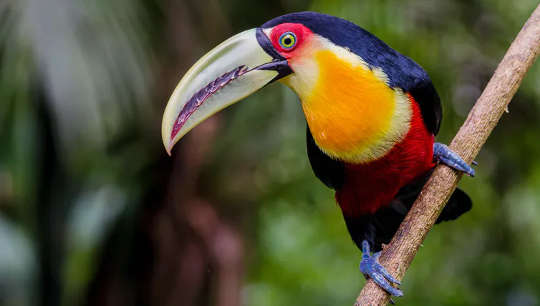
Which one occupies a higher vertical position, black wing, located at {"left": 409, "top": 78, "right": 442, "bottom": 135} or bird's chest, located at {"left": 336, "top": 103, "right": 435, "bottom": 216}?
black wing, located at {"left": 409, "top": 78, "right": 442, "bottom": 135}

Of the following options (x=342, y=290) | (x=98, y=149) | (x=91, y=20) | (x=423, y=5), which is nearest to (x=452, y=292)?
(x=342, y=290)

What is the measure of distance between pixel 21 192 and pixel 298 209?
139cm

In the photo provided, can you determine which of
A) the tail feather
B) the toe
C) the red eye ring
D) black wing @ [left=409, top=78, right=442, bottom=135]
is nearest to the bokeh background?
the tail feather

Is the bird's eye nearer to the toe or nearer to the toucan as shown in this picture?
the toucan

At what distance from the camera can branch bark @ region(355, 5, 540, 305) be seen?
5.61 ft

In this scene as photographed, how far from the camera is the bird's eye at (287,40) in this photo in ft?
5.69

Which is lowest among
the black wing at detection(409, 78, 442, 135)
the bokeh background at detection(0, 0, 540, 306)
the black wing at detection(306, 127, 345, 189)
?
the bokeh background at detection(0, 0, 540, 306)

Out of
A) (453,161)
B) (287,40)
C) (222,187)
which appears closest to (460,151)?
(453,161)

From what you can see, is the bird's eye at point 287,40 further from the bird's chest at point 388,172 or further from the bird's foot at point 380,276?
the bird's foot at point 380,276

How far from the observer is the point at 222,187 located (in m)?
3.15

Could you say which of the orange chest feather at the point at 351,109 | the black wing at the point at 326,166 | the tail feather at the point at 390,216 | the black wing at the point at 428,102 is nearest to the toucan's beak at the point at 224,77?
the orange chest feather at the point at 351,109

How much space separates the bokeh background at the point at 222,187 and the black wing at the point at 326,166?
1.06 metres

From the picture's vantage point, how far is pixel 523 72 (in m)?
1.82

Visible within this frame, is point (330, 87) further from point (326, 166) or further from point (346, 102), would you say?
point (326, 166)
